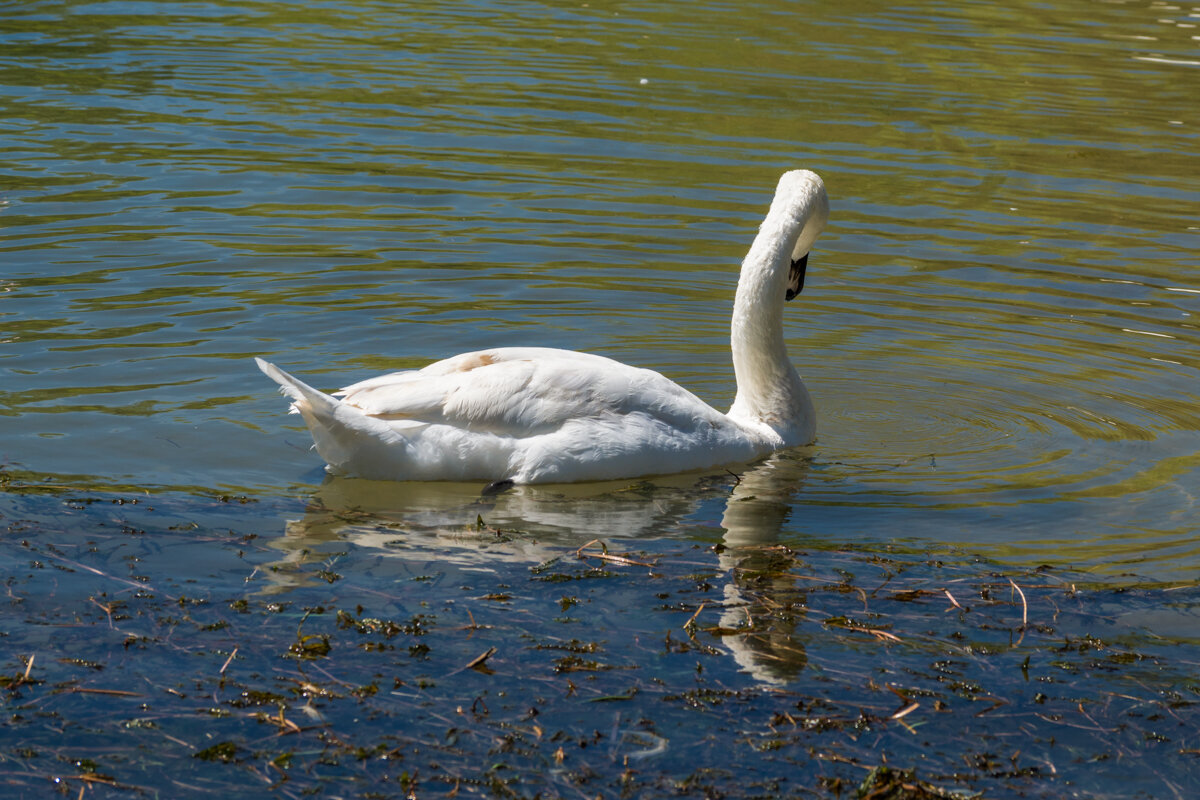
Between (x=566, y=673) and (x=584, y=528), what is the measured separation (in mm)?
1816

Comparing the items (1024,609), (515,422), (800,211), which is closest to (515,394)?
(515,422)

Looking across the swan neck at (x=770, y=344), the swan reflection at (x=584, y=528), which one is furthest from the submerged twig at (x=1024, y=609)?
the swan neck at (x=770, y=344)

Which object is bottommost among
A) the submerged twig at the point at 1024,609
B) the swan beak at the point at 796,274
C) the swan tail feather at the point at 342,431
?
the submerged twig at the point at 1024,609

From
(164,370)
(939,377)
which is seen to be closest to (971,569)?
(939,377)

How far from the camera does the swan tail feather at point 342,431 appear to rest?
25.8 feet

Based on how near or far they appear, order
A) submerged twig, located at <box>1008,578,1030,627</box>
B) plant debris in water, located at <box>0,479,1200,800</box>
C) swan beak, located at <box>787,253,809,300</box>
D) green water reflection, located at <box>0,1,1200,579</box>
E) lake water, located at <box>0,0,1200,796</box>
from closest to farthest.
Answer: plant debris in water, located at <box>0,479,1200,800</box>
submerged twig, located at <box>1008,578,1030,627</box>
lake water, located at <box>0,0,1200,796</box>
green water reflection, located at <box>0,1,1200,579</box>
swan beak, located at <box>787,253,809,300</box>

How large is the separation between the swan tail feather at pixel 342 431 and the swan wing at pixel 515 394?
14 cm

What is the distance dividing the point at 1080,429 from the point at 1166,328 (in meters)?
2.51

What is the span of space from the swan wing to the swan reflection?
41cm

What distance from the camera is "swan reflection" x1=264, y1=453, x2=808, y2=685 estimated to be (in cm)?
677

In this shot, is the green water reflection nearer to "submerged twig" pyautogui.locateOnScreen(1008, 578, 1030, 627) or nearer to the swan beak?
"submerged twig" pyautogui.locateOnScreen(1008, 578, 1030, 627)

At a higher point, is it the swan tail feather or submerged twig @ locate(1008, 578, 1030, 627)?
the swan tail feather

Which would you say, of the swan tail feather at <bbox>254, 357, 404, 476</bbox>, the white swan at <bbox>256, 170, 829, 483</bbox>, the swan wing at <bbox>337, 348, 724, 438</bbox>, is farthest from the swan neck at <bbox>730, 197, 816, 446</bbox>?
the swan tail feather at <bbox>254, 357, 404, 476</bbox>

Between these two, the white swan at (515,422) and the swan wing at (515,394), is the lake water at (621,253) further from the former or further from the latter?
the swan wing at (515,394)
